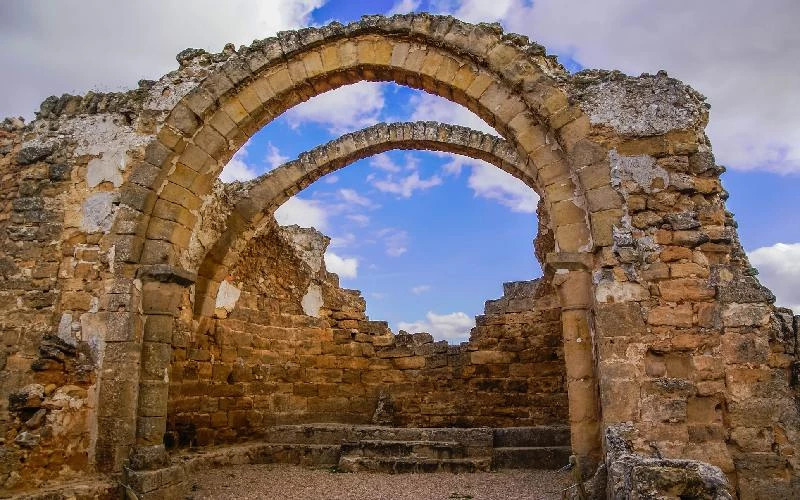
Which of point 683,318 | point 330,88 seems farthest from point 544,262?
point 330,88

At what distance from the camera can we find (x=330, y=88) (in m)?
6.19

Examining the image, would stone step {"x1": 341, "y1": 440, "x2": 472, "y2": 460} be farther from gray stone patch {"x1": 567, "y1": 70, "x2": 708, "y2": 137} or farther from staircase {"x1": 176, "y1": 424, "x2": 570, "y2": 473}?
gray stone patch {"x1": 567, "y1": 70, "x2": 708, "y2": 137}

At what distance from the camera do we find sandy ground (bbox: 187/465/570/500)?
5523 mm

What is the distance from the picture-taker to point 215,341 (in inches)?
316

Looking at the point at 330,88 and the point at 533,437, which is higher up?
the point at 330,88

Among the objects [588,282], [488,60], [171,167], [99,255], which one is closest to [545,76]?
[488,60]

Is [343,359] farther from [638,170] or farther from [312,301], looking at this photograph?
[638,170]

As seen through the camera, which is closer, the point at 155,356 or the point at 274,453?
the point at 155,356

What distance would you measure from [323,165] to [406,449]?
3.98 m

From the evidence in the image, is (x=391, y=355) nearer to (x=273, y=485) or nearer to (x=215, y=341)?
(x=215, y=341)

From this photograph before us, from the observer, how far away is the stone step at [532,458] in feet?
22.3

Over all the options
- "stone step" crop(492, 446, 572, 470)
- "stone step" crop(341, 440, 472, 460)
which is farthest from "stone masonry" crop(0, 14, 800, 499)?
"stone step" crop(341, 440, 472, 460)

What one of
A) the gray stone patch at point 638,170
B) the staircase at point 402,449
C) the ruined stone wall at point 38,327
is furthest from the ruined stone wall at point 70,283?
the gray stone patch at point 638,170

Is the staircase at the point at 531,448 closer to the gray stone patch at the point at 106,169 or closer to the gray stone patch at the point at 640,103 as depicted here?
the gray stone patch at the point at 640,103
